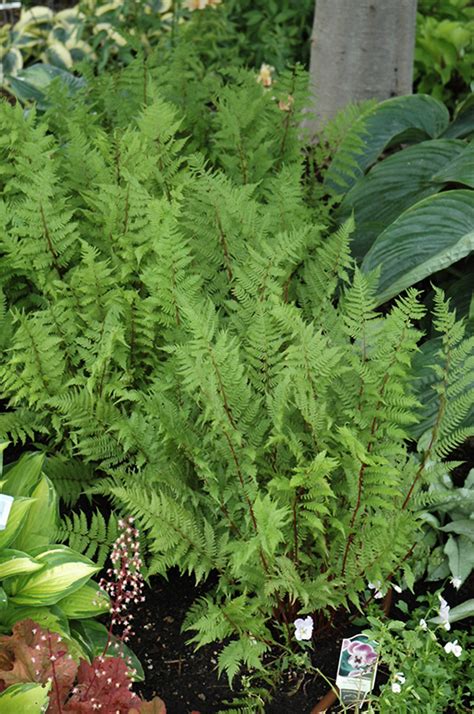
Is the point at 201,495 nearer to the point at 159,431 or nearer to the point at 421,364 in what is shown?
the point at 159,431

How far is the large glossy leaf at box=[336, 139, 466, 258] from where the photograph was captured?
331cm

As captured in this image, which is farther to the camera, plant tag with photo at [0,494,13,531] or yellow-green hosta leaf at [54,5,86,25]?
yellow-green hosta leaf at [54,5,86,25]

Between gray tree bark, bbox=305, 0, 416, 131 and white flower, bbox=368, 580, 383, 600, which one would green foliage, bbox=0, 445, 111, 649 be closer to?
white flower, bbox=368, 580, 383, 600

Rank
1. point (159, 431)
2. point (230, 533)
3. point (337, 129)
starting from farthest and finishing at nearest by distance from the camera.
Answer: point (337, 129) → point (230, 533) → point (159, 431)

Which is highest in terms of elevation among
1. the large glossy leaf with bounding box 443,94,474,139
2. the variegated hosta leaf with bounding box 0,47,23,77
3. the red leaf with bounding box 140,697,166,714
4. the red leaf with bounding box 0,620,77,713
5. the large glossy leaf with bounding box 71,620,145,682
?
the large glossy leaf with bounding box 443,94,474,139

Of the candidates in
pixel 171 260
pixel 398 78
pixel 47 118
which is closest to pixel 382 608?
pixel 171 260

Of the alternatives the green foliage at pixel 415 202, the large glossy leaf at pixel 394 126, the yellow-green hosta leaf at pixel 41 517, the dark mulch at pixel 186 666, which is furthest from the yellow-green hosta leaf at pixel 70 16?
the dark mulch at pixel 186 666

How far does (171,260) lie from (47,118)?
126 centimetres

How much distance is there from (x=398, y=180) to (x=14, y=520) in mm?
1939

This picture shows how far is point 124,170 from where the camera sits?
2.69 m

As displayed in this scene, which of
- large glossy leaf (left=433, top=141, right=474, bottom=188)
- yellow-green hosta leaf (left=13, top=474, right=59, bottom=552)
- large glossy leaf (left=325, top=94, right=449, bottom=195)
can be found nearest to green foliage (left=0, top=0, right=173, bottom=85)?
large glossy leaf (left=325, top=94, right=449, bottom=195)

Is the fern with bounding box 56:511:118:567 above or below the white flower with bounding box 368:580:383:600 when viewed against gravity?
above

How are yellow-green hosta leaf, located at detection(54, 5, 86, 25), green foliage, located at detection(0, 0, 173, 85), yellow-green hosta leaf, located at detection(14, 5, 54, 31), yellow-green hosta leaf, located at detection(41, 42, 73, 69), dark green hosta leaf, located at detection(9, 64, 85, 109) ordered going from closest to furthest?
dark green hosta leaf, located at detection(9, 64, 85, 109) → green foliage, located at detection(0, 0, 173, 85) → yellow-green hosta leaf, located at detection(41, 42, 73, 69) → yellow-green hosta leaf, located at detection(54, 5, 86, 25) → yellow-green hosta leaf, located at detection(14, 5, 54, 31)

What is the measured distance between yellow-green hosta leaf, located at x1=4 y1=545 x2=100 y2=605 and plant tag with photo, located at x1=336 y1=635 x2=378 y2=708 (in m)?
0.62
